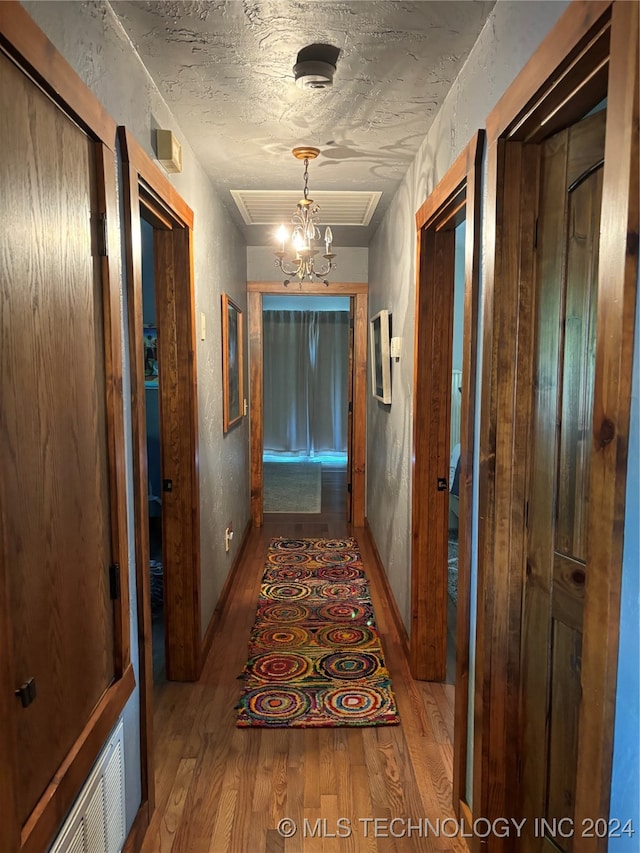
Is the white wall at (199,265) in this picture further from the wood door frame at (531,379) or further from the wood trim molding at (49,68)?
the wood door frame at (531,379)

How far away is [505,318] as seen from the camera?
1462 mm

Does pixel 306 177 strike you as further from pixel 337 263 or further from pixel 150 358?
A: pixel 150 358

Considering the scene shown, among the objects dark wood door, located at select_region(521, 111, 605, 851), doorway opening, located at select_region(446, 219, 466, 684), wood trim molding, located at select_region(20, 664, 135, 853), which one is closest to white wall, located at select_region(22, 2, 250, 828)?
wood trim molding, located at select_region(20, 664, 135, 853)

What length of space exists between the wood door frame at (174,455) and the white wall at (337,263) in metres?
2.32

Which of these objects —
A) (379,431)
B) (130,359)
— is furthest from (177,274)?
(379,431)

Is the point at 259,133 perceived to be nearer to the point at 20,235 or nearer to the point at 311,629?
the point at 20,235

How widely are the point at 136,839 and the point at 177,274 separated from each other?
2051 mm

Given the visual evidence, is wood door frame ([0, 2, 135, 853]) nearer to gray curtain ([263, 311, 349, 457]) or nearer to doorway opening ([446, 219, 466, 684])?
doorway opening ([446, 219, 466, 684])

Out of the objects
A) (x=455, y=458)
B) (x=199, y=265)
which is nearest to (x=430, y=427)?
(x=199, y=265)

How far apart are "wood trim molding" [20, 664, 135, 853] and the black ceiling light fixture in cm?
183

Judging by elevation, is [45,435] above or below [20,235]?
below

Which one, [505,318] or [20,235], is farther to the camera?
[505,318]

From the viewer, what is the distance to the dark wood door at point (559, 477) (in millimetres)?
1254

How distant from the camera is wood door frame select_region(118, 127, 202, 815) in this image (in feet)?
5.65
